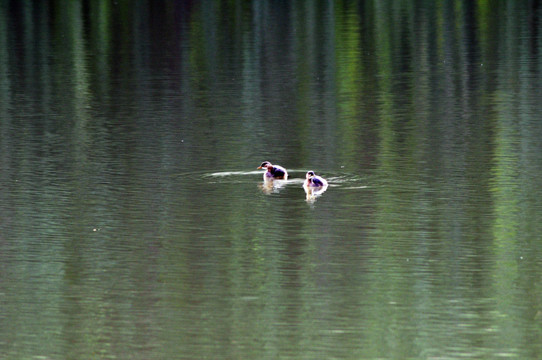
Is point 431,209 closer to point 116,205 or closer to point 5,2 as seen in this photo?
point 116,205

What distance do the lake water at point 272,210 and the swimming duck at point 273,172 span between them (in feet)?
0.48

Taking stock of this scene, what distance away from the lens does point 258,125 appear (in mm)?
22922

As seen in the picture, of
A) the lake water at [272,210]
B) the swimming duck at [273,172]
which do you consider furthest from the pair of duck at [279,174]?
the lake water at [272,210]

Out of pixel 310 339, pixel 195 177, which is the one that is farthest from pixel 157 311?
pixel 195 177

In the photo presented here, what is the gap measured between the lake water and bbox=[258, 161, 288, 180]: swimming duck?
145 millimetres

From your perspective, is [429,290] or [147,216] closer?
[429,290]

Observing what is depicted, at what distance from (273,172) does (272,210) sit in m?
1.94

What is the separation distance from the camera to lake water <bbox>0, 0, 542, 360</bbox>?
429 inches

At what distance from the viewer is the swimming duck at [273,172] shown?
17547 mm

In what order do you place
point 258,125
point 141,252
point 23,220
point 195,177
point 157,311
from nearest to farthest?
point 157,311 → point 141,252 → point 23,220 → point 195,177 → point 258,125

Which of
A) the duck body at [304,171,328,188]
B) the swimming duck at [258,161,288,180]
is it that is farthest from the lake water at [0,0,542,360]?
the duck body at [304,171,328,188]

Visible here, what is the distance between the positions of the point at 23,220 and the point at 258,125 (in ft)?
26.7

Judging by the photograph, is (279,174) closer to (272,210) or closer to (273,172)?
(273,172)

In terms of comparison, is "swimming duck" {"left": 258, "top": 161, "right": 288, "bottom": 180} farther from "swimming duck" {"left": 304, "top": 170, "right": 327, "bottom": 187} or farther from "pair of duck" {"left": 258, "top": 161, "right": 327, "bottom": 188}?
"swimming duck" {"left": 304, "top": 170, "right": 327, "bottom": 187}
